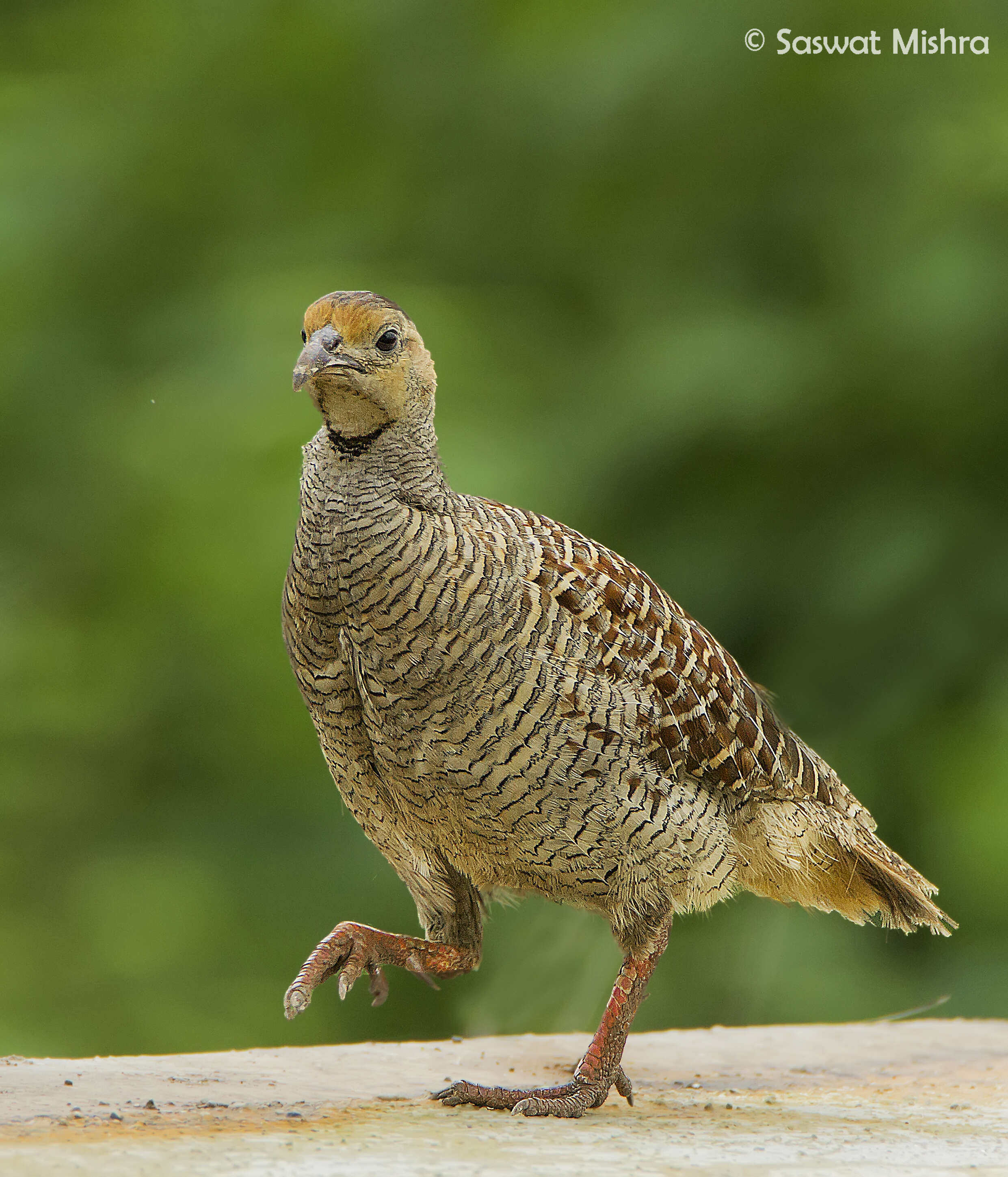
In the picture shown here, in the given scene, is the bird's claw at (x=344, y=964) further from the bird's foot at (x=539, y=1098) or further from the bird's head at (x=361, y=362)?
the bird's head at (x=361, y=362)

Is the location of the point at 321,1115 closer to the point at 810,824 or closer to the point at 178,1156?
the point at 178,1156

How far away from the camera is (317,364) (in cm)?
344

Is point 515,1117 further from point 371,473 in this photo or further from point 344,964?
point 371,473

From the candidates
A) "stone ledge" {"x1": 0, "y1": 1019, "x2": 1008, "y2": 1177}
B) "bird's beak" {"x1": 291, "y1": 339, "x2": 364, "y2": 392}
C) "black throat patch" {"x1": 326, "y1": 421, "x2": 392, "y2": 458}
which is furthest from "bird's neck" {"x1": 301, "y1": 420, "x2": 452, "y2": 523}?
"stone ledge" {"x1": 0, "y1": 1019, "x2": 1008, "y2": 1177}

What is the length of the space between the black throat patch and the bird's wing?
40 cm

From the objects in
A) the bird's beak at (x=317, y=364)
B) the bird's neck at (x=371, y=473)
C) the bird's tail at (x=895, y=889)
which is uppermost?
the bird's beak at (x=317, y=364)

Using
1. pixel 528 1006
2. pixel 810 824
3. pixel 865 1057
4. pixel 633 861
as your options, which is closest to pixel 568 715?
pixel 633 861

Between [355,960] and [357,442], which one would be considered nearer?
[357,442]

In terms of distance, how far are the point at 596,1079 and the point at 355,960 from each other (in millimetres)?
692

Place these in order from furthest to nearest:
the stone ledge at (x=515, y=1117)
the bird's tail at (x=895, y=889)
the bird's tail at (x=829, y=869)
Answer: the bird's tail at (x=895, y=889)
the bird's tail at (x=829, y=869)
the stone ledge at (x=515, y=1117)

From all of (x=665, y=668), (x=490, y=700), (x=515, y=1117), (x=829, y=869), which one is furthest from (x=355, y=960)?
(x=829, y=869)

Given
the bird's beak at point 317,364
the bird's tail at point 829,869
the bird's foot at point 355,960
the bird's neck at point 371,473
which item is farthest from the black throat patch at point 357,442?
the bird's tail at point 829,869

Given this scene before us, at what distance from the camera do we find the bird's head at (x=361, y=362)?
3529 millimetres

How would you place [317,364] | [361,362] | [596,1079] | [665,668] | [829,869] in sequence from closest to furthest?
1. [317,364]
2. [361,362]
3. [596,1079]
4. [665,668]
5. [829,869]
